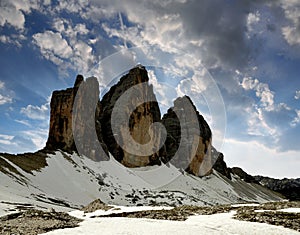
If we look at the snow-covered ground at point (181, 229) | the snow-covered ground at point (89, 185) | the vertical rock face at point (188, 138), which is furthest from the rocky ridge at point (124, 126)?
the snow-covered ground at point (181, 229)

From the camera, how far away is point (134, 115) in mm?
120688

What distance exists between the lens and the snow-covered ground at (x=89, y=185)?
4862cm

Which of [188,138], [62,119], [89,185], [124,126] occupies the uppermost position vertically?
[188,138]

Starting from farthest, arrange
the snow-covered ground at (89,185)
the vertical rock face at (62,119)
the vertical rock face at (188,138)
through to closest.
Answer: the vertical rock face at (188,138), the vertical rock face at (62,119), the snow-covered ground at (89,185)

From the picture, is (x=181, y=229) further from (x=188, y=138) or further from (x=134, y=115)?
(x=188, y=138)

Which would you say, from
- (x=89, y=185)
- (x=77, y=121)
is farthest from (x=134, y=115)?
(x=89, y=185)

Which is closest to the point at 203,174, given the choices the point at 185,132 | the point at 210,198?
the point at 185,132

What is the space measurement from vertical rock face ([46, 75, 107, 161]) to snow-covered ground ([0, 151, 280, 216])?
619 centimetres

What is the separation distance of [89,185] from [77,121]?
116 ft

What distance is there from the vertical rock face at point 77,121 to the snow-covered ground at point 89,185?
6.19 metres

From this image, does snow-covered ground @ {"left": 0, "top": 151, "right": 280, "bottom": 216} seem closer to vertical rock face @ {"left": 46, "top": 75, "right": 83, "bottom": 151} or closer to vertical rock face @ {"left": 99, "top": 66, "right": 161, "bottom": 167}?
vertical rock face @ {"left": 99, "top": 66, "right": 161, "bottom": 167}

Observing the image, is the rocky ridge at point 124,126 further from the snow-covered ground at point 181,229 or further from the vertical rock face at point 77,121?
the snow-covered ground at point 181,229

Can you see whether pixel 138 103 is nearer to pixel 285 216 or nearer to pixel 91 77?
pixel 91 77

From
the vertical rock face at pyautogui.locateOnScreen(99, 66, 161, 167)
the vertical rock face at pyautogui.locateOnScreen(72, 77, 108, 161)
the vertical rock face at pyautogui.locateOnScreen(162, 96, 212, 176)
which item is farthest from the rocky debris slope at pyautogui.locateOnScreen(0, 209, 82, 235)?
the vertical rock face at pyautogui.locateOnScreen(162, 96, 212, 176)
